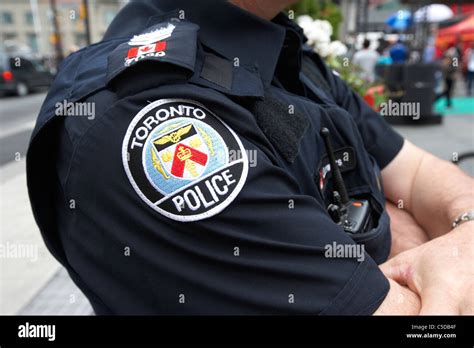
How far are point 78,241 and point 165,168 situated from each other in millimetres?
265

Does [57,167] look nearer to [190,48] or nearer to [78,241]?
[78,241]

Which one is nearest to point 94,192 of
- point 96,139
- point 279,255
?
point 96,139

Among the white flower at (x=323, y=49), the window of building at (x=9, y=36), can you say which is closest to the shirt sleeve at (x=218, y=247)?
the white flower at (x=323, y=49)

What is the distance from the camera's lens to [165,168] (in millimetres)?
855

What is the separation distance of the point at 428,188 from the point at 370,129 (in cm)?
28

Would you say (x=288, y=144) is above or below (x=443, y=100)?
above

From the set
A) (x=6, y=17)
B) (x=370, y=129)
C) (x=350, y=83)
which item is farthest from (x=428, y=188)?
(x=6, y=17)

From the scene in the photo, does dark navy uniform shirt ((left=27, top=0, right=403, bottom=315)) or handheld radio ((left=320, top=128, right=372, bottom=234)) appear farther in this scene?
handheld radio ((left=320, top=128, right=372, bottom=234))

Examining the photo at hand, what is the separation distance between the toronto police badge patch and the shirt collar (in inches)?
9.9

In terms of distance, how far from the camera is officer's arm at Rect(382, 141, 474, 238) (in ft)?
4.88

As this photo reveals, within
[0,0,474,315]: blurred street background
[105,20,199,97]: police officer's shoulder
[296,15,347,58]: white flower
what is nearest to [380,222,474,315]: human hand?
[105,20,199,97]: police officer's shoulder

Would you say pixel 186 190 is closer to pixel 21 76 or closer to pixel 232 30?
pixel 232 30

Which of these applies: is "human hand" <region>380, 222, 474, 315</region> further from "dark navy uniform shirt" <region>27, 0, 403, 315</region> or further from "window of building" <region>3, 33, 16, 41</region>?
"window of building" <region>3, 33, 16, 41</region>

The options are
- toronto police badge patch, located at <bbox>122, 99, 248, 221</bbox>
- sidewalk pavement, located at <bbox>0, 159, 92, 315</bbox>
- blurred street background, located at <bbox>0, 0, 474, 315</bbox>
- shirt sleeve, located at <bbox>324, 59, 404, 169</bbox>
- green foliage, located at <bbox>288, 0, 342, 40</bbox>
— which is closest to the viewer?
toronto police badge patch, located at <bbox>122, 99, 248, 221</bbox>
